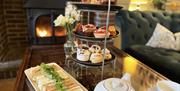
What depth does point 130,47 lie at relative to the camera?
2232 mm

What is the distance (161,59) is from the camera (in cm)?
188

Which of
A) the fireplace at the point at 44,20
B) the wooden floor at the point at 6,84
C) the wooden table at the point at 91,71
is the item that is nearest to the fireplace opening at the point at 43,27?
the fireplace at the point at 44,20

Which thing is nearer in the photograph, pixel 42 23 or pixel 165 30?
pixel 165 30

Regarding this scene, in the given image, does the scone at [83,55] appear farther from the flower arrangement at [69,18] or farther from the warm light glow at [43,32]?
the warm light glow at [43,32]

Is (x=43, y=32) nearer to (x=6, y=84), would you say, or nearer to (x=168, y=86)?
(x=6, y=84)

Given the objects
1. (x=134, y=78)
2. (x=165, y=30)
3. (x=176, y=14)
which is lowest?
(x=134, y=78)

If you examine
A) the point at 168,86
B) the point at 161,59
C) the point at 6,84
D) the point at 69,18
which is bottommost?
the point at 6,84

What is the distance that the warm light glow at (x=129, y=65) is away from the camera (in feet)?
4.52

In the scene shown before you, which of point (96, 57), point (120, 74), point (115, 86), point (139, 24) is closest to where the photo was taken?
point (115, 86)

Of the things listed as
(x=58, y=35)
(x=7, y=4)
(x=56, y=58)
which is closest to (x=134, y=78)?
(x=56, y=58)

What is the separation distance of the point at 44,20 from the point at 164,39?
1578mm

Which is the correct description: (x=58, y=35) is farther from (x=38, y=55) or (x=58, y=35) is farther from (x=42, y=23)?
(x=38, y=55)

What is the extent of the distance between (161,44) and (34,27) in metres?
1.62

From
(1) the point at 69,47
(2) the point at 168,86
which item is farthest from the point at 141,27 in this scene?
(2) the point at 168,86
